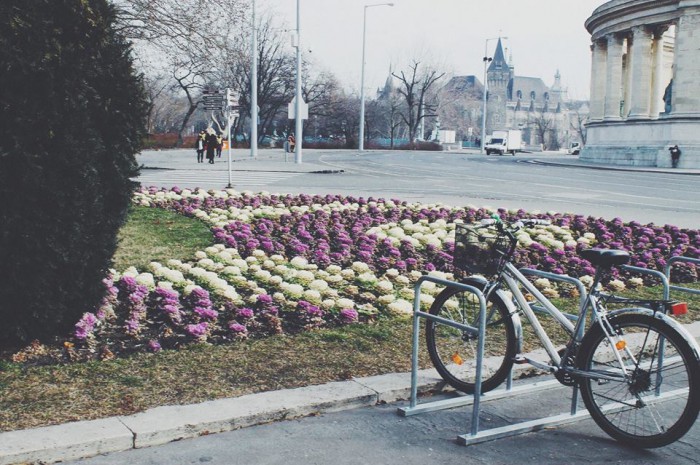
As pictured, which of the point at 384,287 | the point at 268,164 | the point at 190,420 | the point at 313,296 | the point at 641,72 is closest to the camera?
the point at 190,420

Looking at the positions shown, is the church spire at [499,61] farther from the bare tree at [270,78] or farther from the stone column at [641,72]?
the stone column at [641,72]

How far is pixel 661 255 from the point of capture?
1034 cm

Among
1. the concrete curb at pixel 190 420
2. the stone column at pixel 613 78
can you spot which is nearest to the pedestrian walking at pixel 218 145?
the stone column at pixel 613 78

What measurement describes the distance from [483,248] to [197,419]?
6.69 ft

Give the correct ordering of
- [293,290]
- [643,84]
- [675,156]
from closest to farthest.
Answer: [293,290] → [675,156] → [643,84]

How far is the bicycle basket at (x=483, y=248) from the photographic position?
491 cm

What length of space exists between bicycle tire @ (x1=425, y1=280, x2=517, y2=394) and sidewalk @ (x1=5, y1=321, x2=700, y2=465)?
0.51 feet

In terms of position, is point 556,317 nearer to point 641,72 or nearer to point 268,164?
point 268,164

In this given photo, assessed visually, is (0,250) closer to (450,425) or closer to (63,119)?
(63,119)

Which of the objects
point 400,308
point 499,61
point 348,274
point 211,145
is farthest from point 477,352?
point 499,61

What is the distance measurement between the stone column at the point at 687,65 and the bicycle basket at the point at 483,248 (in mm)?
47989

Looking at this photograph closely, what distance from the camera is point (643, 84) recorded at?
54875mm

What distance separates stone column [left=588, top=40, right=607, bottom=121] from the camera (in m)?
62.2

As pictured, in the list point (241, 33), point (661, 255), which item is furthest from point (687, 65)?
point (661, 255)
